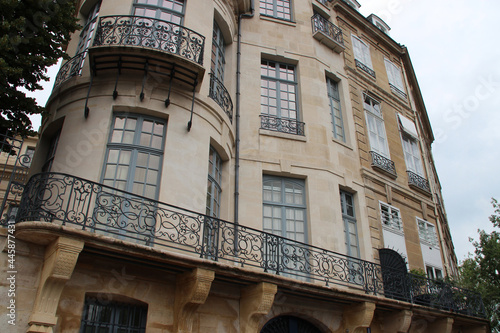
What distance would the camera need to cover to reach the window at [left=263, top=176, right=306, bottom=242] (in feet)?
33.4

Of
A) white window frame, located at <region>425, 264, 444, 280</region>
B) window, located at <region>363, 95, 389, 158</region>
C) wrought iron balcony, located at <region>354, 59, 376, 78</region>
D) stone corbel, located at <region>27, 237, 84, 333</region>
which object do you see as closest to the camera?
stone corbel, located at <region>27, 237, 84, 333</region>

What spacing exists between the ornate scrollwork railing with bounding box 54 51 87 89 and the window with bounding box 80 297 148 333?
17.4 feet

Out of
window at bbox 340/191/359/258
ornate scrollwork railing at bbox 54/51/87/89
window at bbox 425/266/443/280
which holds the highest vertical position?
ornate scrollwork railing at bbox 54/51/87/89

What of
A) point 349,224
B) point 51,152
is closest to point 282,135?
point 349,224

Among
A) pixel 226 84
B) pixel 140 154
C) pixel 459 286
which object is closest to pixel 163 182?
pixel 140 154

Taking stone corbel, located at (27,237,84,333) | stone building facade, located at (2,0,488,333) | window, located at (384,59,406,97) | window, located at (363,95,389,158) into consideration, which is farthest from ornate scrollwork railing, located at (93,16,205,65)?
window, located at (384,59,406,97)

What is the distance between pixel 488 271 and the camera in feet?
49.3

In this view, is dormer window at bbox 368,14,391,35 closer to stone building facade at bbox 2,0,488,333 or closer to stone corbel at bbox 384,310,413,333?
stone building facade at bbox 2,0,488,333

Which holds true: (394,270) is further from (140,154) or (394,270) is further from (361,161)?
(140,154)

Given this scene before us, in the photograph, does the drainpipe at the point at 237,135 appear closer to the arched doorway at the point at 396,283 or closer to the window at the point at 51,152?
the arched doorway at the point at 396,283

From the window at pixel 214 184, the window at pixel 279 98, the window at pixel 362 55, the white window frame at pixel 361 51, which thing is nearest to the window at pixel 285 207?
the window at pixel 214 184

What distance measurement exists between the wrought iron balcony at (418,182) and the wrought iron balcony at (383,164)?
0.95 m

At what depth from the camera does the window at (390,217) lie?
12.4 metres

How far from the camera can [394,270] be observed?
35.8ft
